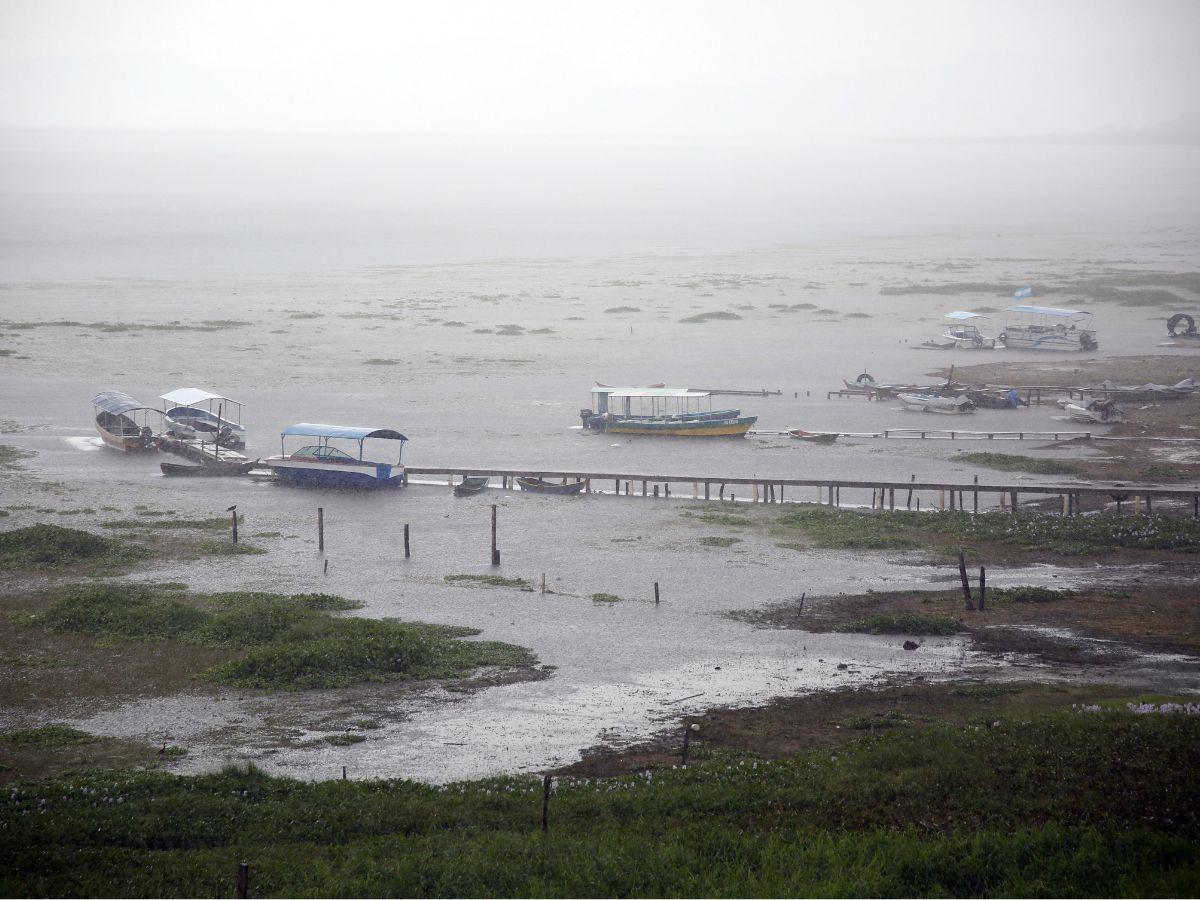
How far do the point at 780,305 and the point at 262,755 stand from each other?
91.8 m

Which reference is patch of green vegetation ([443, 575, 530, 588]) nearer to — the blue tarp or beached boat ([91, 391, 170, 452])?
beached boat ([91, 391, 170, 452])

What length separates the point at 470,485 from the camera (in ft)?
167

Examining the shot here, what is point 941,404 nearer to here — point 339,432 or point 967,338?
point 967,338

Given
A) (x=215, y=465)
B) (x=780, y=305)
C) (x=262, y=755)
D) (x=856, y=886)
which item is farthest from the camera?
(x=780, y=305)

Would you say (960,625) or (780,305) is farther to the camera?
(780,305)

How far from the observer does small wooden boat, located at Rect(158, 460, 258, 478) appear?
53938 millimetres

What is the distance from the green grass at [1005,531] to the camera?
132ft

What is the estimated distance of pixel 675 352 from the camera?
86562 millimetres

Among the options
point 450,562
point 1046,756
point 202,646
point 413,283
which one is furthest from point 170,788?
point 413,283

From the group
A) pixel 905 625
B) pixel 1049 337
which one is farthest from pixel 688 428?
pixel 1049 337

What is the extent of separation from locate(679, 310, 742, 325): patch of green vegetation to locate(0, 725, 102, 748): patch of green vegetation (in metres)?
79.2

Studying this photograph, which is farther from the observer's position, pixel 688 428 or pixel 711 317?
pixel 711 317

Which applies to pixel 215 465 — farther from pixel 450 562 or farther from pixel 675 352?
pixel 675 352

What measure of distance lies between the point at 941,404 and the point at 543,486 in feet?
81.2
